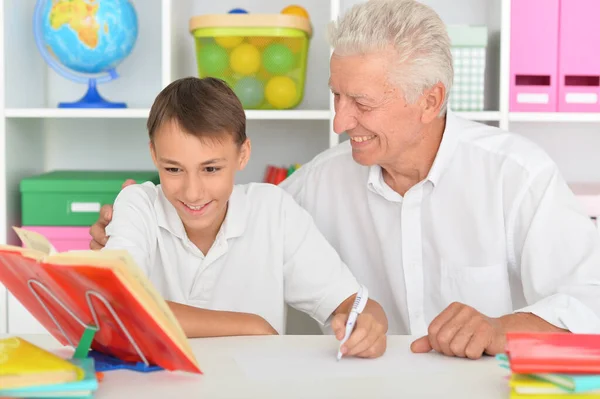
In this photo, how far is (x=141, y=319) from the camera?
921 millimetres

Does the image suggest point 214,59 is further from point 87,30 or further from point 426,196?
point 426,196

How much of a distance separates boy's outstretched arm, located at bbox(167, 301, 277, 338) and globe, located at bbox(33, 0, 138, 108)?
3.79ft

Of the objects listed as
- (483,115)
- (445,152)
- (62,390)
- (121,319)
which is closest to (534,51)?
(483,115)

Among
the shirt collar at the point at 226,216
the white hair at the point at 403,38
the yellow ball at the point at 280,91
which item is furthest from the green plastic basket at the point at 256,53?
the shirt collar at the point at 226,216

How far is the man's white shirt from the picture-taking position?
5.36 feet

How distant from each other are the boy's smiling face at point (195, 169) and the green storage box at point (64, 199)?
78cm

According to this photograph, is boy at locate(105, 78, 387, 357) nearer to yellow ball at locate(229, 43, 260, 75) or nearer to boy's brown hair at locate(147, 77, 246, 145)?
boy's brown hair at locate(147, 77, 246, 145)

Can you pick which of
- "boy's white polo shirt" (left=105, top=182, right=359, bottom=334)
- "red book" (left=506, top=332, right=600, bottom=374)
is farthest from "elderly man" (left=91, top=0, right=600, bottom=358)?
"red book" (left=506, top=332, right=600, bottom=374)

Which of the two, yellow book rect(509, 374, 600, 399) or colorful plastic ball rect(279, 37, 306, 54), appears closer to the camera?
yellow book rect(509, 374, 600, 399)

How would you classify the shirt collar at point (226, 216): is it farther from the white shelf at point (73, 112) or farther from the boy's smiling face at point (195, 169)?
the white shelf at point (73, 112)

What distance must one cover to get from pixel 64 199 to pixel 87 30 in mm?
465

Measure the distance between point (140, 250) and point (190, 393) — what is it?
590 mm

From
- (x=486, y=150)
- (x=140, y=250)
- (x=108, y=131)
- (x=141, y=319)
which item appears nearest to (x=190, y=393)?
(x=141, y=319)

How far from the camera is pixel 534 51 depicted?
2.22m
